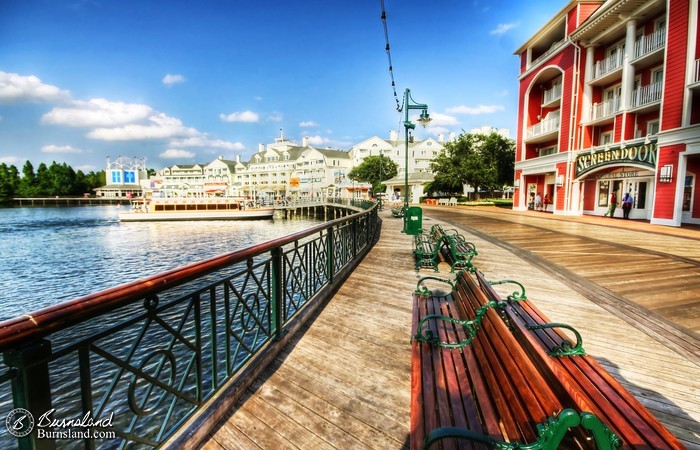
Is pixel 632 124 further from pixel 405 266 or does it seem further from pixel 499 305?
pixel 499 305

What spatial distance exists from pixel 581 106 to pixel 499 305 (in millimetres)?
26114

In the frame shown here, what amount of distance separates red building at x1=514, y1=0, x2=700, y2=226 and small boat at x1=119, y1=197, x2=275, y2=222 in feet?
109

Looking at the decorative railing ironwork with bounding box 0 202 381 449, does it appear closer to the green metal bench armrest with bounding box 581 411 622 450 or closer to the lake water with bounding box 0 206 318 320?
the green metal bench armrest with bounding box 581 411 622 450

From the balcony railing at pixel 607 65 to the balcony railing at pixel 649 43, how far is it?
1127 mm

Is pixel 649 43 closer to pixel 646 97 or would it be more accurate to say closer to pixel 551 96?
pixel 646 97

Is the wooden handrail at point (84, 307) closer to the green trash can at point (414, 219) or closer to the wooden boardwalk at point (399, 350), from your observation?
the wooden boardwalk at point (399, 350)

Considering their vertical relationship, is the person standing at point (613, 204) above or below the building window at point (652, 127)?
below

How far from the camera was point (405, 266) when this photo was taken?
7500 mm

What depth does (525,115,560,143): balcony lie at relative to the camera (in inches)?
969

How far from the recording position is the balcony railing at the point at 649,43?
Answer: 16984 mm

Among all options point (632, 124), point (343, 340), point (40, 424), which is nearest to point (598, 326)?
point (343, 340)

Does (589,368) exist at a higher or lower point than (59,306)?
lower

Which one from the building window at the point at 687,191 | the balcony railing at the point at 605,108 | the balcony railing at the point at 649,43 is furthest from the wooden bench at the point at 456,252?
the balcony railing at the point at 605,108

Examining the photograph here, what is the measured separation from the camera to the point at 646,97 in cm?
1792
